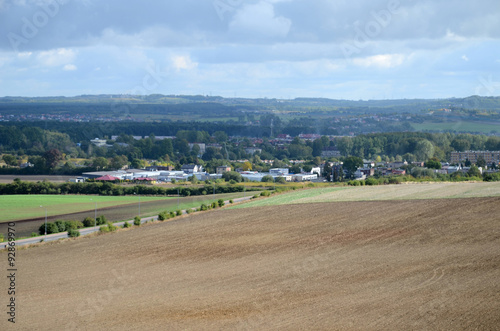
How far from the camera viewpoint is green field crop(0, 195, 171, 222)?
153 ft

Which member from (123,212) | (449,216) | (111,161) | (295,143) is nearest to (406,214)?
(449,216)

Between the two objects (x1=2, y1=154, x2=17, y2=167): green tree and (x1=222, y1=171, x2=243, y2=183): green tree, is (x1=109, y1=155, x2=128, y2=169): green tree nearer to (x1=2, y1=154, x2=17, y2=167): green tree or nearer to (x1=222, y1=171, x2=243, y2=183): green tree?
(x1=2, y1=154, x2=17, y2=167): green tree

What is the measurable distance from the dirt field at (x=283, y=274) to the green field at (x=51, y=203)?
15040 millimetres

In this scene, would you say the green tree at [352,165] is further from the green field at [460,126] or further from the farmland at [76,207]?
the green field at [460,126]

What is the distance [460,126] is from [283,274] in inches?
6269

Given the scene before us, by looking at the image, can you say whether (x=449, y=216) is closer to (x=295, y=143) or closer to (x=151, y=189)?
(x=151, y=189)

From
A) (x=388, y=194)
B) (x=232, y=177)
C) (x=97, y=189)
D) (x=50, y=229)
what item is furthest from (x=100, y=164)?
(x=388, y=194)

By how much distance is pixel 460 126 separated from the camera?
171750mm

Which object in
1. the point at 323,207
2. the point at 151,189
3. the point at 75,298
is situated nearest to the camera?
the point at 75,298

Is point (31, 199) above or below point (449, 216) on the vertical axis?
below

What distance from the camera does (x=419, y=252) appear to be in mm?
24797

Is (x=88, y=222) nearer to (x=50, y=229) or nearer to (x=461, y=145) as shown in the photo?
(x=50, y=229)

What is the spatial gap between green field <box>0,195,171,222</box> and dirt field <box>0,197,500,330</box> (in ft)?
49.3

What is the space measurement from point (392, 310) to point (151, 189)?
46232 mm
